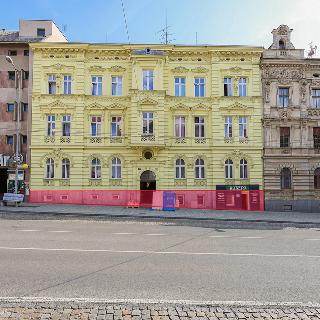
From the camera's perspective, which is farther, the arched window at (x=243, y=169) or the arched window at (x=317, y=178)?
the arched window at (x=243, y=169)

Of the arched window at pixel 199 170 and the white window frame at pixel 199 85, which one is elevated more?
the white window frame at pixel 199 85

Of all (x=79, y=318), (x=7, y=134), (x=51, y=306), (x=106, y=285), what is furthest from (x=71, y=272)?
(x=7, y=134)

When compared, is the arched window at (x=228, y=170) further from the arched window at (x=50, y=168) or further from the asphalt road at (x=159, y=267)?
the asphalt road at (x=159, y=267)

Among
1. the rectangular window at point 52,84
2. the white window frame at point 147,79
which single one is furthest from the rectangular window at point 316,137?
the rectangular window at point 52,84

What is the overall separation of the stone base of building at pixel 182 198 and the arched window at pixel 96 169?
1318mm

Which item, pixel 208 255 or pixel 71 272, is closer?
pixel 71 272

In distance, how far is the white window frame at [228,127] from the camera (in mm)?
30438

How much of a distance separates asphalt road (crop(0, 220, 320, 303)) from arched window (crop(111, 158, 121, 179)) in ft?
51.0

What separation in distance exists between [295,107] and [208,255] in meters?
23.6

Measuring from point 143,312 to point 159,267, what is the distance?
3167 mm

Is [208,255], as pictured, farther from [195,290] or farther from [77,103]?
[77,103]

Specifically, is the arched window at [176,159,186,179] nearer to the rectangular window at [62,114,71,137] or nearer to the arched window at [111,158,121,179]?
the arched window at [111,158,121,179]

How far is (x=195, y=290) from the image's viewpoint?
7.15m

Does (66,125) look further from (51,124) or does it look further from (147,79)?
(147,79)
